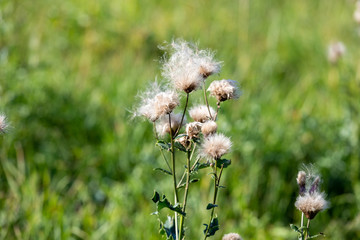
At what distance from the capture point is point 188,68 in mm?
1115

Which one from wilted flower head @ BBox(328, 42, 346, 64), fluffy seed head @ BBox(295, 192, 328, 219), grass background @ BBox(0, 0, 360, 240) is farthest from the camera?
wilted flower head @ BBox(328, 42, 346, 64)

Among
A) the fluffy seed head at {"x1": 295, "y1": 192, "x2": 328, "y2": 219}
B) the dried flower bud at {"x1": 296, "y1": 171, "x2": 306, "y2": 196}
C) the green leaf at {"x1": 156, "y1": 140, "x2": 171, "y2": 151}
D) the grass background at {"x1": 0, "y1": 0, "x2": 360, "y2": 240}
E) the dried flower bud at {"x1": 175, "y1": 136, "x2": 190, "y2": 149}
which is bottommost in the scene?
the fluffy seed head at {"x1": 295, "y1": 192, "x2": 328, "y2": 219}

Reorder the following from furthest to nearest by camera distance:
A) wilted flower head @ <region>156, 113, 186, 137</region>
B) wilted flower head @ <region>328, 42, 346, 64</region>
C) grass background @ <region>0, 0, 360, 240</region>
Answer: wilted flower head @ <region>328, 42, 346, 64</region> < grass background @ <region>0, 0, 360, 240</region> < wilted flower head @ <region>156, 113, 186, 137</region>

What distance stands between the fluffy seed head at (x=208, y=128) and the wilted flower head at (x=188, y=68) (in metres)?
0.09

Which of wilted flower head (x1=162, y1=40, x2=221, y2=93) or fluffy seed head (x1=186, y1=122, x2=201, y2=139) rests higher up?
wilted flower head (x1=162, y1=40, x2=221, y2=93)

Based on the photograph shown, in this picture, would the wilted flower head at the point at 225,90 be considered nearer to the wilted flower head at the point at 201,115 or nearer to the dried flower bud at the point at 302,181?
the wilted flower head at the point at 201,115

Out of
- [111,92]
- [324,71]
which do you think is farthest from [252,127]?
[324,71]

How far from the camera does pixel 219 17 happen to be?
4.70 m

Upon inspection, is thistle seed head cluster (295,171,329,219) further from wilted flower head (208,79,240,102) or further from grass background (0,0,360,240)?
grass background (0,0,360,240)

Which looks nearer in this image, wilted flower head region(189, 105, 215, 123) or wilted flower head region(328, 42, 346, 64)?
wilted flower head region(189, 105, 215, 123)

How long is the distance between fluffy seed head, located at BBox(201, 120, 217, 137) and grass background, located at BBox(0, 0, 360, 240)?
1.46 feet

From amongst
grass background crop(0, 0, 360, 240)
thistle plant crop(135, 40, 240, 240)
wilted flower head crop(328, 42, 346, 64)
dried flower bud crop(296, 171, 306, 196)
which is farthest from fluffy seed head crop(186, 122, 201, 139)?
wilted flower head crop(328, 42, 346, 64)

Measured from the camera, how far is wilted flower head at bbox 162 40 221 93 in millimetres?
1101

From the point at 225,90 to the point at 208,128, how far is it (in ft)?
0.34
